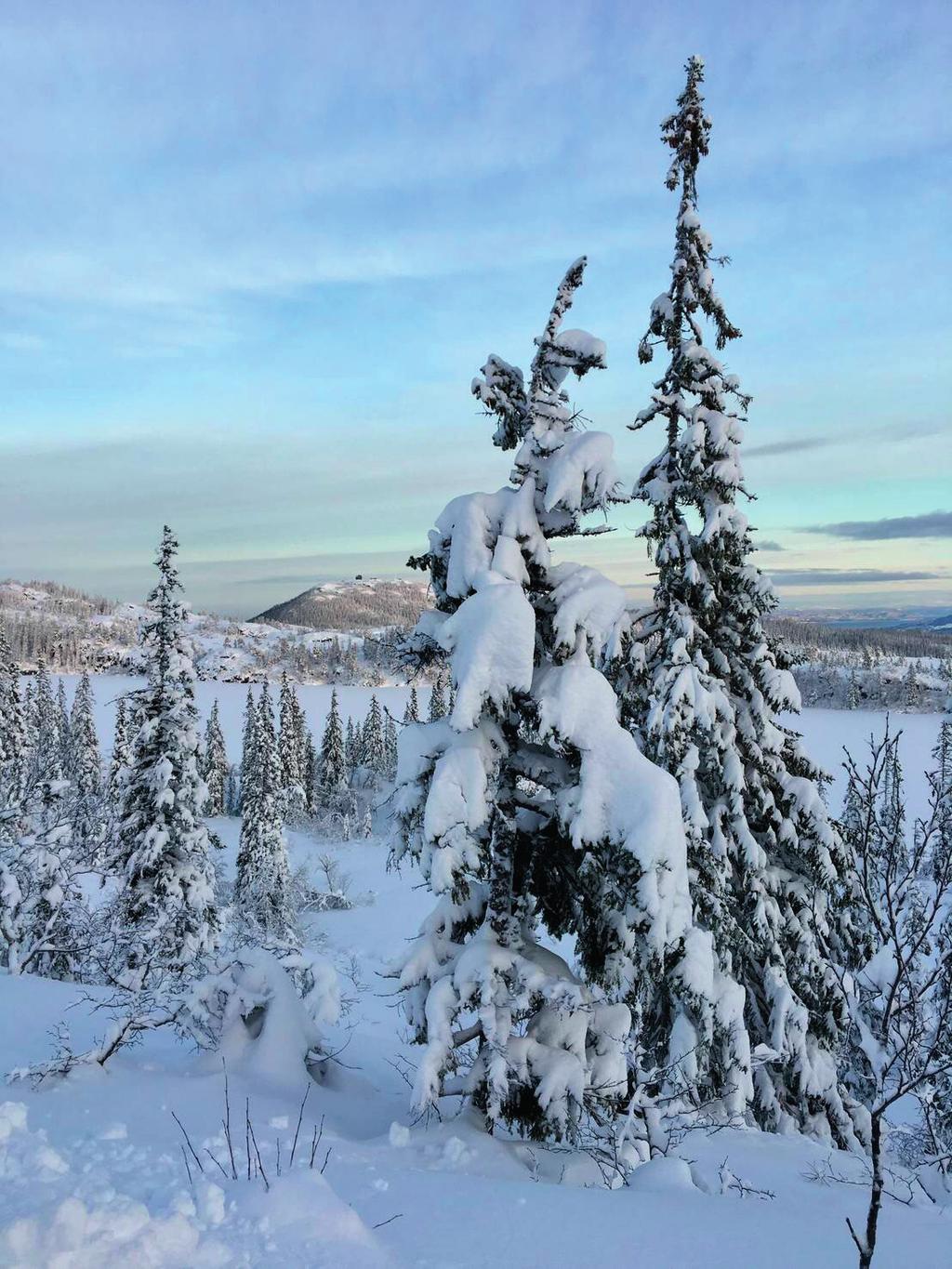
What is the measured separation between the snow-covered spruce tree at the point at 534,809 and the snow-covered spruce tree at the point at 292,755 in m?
65.0

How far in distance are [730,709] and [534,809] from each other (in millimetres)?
4641

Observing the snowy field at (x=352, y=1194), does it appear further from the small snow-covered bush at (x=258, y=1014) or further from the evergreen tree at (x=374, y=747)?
the evergreen tree at (x=374, y=747)

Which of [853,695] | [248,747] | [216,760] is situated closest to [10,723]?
[248,747]

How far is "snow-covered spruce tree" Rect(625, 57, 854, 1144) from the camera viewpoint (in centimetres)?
1154

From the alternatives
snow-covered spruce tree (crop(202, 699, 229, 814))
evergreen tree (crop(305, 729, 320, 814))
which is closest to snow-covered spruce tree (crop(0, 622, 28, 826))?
snow-covered spruce tree (crop(202, 699, 229, 814))

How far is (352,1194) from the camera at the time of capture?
16.9 ft

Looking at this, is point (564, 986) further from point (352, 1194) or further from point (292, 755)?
point (292, 755)

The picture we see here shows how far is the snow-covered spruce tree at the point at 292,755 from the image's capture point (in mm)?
74438

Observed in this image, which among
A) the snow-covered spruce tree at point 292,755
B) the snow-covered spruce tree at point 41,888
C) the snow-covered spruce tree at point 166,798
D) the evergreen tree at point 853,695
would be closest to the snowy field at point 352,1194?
the snow-covered spruce tree at point 41,888

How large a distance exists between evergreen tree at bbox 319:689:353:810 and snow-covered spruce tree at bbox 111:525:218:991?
68.5 metres

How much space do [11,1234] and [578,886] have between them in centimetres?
550

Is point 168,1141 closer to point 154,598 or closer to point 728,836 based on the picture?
point 728,836

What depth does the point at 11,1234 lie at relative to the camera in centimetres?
377

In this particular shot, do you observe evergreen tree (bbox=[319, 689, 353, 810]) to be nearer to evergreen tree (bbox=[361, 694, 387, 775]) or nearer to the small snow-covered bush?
evergreen tree (bbox=[361, 694, 387, 775])
